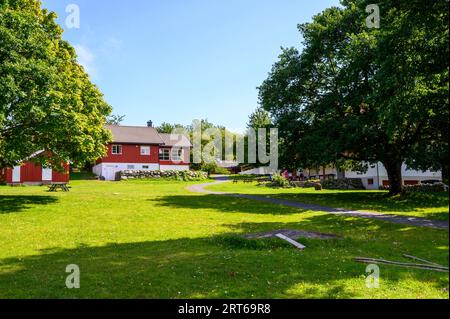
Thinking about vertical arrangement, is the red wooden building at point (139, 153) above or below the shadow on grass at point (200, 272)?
above

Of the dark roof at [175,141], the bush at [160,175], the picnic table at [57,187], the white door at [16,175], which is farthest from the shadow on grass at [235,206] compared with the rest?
the dark roof at [175,141]

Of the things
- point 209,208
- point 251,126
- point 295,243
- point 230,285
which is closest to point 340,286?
point 230,285

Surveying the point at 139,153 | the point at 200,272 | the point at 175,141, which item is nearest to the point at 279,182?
the point at 139,153

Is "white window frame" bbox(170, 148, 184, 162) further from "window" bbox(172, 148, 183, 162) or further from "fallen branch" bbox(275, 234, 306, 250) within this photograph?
"fallen branch" bbox(275, 234, 306, 250)

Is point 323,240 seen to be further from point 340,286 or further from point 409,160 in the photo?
point 409,160

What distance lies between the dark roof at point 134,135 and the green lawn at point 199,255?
148ft

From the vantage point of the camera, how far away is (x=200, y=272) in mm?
9875

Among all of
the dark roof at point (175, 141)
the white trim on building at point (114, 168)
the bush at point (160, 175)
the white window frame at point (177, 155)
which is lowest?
the bush at point (160, 175)

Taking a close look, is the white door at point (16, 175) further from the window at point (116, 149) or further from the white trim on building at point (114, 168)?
the window at point (116, 149)

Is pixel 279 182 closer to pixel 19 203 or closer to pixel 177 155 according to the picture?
pixel 177 155

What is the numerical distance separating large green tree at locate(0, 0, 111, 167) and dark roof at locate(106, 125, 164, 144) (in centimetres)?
3829

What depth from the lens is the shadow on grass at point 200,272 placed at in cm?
838

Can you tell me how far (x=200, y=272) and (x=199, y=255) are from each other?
2.07 m

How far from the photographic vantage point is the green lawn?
8.52 m
